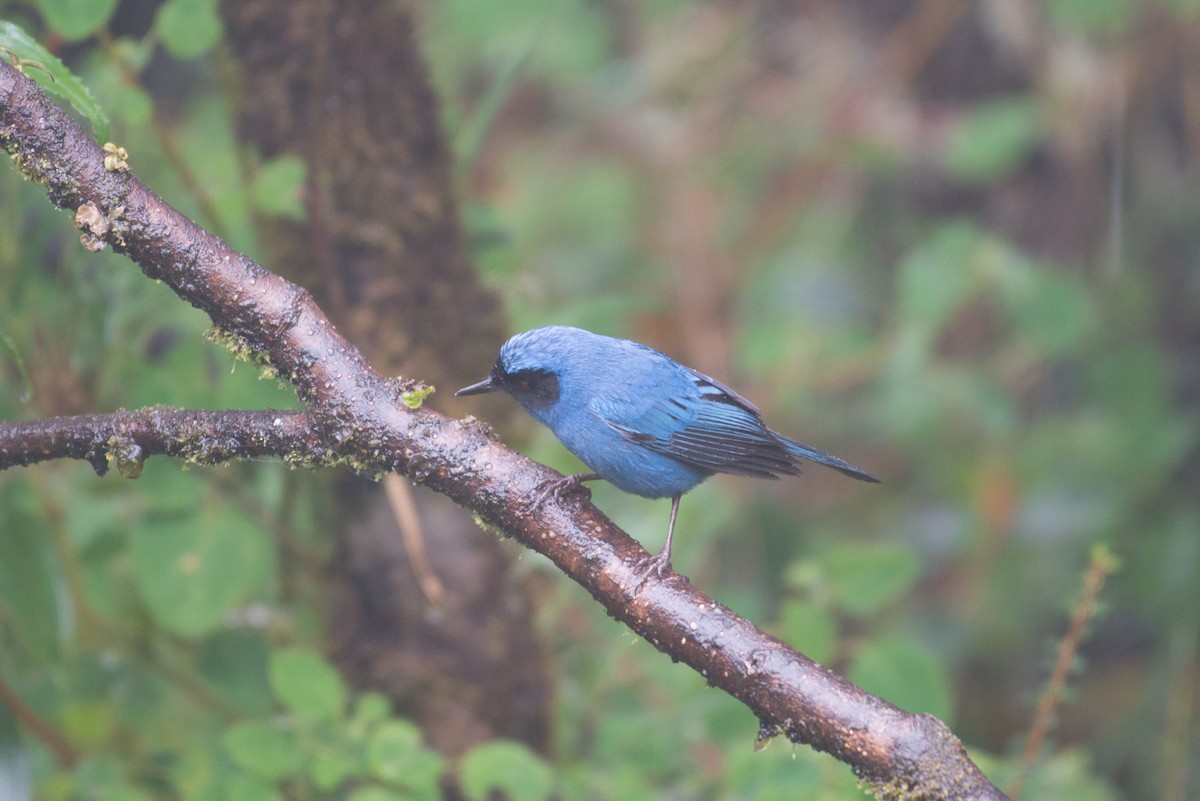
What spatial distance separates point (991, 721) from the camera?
5.42 metres

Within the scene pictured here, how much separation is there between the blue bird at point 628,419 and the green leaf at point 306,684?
88 cm

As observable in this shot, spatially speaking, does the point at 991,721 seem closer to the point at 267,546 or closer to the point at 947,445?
the point at 947,445

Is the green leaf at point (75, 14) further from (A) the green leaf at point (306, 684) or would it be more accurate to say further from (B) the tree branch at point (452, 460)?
(A) the green leaf at point (306, 684)

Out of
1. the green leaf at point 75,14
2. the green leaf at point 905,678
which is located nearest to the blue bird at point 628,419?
the green leaf at point 905,678

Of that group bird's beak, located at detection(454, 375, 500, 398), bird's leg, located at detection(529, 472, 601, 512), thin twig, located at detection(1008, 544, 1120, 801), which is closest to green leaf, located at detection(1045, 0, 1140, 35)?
thin twig, located at detection(1008, 544, 1120, 801)

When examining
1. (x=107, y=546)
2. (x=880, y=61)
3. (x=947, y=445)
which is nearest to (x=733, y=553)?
(x=947, y=445)

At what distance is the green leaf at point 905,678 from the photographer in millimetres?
3320

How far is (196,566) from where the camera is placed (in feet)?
10.4

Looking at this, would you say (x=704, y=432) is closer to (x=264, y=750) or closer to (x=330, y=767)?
(x=330, y=767)

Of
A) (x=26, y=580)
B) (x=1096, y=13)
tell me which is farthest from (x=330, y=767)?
(x=1096, y=13)

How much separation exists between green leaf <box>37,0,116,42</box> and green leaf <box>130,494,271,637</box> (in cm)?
138

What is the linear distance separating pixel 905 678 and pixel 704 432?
101 cm

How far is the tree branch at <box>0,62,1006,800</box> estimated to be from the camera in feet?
6.54

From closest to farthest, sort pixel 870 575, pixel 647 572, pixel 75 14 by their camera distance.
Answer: pixel 647 572, pixel 75 14, pixel 870 575
